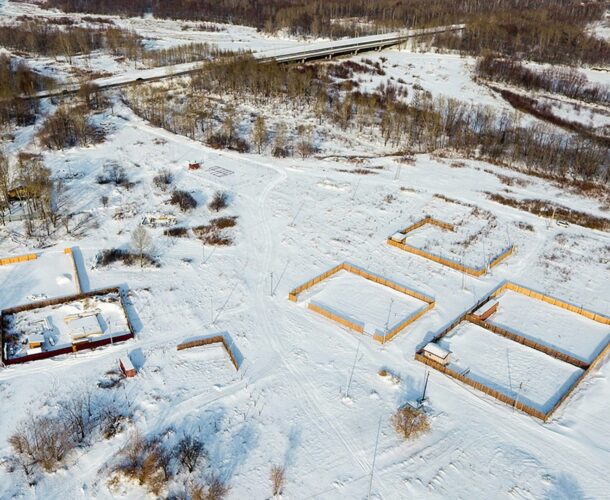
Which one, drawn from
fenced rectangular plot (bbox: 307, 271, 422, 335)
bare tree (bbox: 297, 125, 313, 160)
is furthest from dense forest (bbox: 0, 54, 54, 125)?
fenced rectangular plot (bbox: 307, 271, 422, 335)

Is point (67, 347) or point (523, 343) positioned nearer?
point (67, 347)

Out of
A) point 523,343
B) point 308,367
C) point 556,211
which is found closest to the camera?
point 308,367

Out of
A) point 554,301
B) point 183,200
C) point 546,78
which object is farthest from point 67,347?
point 546,78

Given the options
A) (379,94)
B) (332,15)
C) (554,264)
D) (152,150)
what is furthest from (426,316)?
(332,15)

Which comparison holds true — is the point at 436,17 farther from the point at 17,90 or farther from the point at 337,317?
the point at 337,317

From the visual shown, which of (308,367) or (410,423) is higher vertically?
(410,423)

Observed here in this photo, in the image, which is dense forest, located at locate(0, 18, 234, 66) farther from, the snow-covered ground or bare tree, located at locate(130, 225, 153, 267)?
bare tree, located at locate(130, 225, 153, 267)
